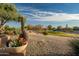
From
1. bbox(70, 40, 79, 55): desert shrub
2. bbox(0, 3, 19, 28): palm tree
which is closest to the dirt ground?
bbox(70, 40, 79, 55): desert shrub

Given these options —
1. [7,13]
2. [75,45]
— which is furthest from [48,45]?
[7,13]

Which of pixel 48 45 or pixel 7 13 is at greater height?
pixel 7 13

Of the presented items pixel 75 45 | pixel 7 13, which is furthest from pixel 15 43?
pixel 75 45

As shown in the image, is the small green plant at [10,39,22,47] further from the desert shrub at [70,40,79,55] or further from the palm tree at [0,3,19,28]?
the desert shrub at [70,40,79,55]

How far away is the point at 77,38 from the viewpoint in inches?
119

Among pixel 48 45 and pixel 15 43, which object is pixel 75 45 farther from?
pixel 15 43

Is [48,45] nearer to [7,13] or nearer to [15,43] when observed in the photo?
[15,43]

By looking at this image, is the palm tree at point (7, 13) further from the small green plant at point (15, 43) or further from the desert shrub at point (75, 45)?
the desert shrub at point (75, 45)

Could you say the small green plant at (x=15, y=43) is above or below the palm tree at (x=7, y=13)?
below

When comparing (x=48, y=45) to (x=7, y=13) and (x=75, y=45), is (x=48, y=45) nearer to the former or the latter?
(x=75, y=45)

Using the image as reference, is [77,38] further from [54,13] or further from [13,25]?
[13,25]

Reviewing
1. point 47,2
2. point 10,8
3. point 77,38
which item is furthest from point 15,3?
point 77,38

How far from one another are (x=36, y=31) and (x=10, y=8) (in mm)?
325

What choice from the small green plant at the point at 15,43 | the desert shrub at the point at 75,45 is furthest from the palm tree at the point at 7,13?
the desert shrub at the point at 75,45
